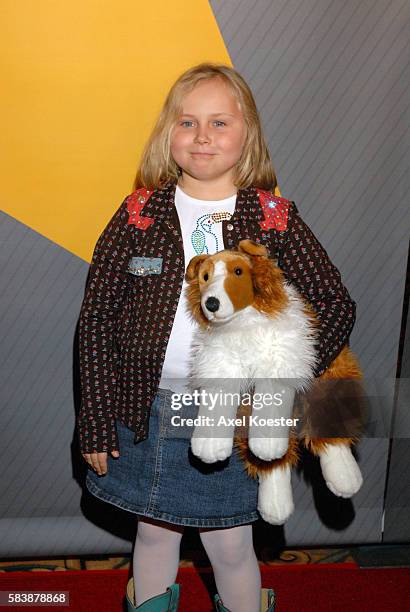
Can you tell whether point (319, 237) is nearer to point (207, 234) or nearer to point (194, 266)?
point (207, 234)

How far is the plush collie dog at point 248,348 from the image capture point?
1106 mm

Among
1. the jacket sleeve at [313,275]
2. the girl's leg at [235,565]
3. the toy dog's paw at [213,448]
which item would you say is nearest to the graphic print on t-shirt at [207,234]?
the jacket sleeve at [313,275]

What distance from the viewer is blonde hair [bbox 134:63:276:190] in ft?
4.38

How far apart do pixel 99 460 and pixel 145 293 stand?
1.10 ft

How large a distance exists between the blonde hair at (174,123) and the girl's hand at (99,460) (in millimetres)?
519

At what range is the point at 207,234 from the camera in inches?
51.1

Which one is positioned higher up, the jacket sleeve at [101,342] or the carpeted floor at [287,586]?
the jacket sleeve at [101,342]

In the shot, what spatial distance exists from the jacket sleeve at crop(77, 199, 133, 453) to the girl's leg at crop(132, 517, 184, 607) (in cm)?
20

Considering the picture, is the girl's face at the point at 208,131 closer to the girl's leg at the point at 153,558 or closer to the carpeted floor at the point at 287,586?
the girl's leg at the point at 153,558

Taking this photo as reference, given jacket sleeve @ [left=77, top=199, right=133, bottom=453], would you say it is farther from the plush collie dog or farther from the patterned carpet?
the patterned carpet

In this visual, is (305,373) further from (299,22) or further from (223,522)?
(299,22)

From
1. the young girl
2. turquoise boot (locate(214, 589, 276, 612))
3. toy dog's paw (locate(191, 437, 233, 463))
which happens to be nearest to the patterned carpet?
turquoise boot (locate(214, 589, 276, 612))

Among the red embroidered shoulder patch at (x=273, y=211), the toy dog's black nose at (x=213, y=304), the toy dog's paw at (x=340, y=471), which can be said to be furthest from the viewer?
the red embroidered shoulder patch at (x=273, y=211)

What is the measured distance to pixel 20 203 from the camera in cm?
162
